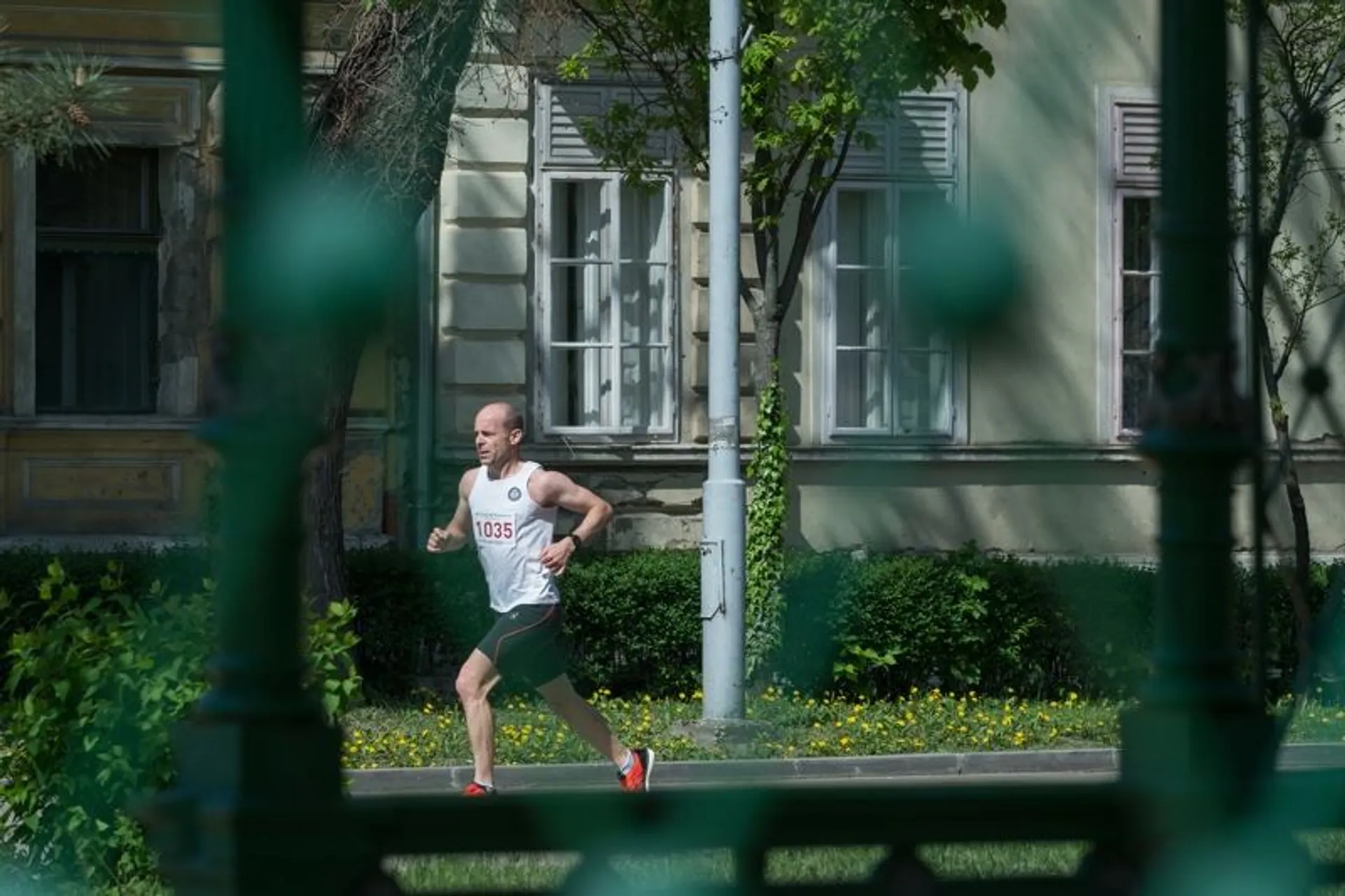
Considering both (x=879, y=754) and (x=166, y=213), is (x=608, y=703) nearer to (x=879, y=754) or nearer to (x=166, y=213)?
(x=879, y=754)

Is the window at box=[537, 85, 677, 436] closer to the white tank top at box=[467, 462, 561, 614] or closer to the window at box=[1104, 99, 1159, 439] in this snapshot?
the white tank top at box=[467, 462, 561, 614]

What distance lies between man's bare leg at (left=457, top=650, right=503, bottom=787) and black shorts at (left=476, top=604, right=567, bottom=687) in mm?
43

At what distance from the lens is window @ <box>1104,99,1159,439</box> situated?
116 inches

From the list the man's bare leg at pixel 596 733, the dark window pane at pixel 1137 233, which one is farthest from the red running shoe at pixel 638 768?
the dark window pane at pixel 1137 233

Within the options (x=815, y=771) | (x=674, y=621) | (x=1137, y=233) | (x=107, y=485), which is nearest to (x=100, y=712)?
(x=1137, y=233)

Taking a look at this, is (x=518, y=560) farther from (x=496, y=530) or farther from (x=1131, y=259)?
(x=1131, y=259)

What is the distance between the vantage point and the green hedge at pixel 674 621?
46.8 feet

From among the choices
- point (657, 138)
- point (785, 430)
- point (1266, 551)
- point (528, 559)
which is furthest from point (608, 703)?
point (1266, 551)

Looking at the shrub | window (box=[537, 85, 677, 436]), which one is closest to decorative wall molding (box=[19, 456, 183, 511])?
window (box=[537, 85, 677, 436])

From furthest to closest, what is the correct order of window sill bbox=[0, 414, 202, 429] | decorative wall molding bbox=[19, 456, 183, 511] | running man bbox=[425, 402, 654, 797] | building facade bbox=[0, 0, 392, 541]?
decorative wall molding bbox=[19, 456, 183, 511] < window sill bbox=[0, 414, 202, 429] < building facade bbox=[0, 0, 392, 541] < running man bbox=[425, 402, 654, 797]

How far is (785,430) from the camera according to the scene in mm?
16000

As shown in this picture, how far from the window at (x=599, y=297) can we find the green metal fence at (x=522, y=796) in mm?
16407

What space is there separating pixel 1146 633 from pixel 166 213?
16.0 metres

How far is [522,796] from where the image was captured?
2.67 metres
